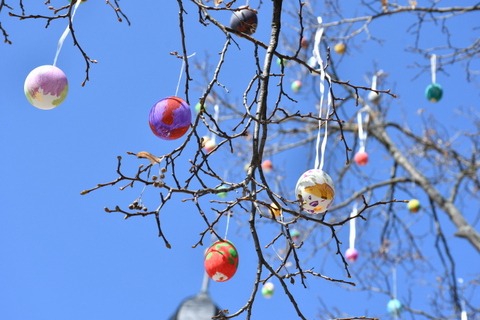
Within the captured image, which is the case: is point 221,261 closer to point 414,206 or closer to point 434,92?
point 434,92

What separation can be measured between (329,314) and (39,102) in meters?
4.65

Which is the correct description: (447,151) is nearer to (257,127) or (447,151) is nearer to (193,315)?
(193,315)

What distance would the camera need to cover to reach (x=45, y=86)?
219 centimetres

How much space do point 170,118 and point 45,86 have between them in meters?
0.54

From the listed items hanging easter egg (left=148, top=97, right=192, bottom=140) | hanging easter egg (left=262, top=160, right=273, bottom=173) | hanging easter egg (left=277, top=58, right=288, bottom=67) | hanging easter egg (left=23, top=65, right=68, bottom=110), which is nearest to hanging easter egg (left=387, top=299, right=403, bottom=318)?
hanging easter egg (left=262, top=160, right=273, bottom=173)

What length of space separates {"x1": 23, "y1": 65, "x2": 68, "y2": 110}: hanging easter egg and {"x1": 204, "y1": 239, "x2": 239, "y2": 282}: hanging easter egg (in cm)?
88

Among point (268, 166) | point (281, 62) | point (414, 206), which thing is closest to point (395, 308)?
point (414, 206)

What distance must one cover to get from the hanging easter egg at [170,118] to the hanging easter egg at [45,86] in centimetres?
41

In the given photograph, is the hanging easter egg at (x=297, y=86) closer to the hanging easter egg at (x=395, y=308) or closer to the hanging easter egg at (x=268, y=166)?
the hanging easter egg at (x=268, y=166)

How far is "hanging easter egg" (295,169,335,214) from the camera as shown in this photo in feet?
6.76

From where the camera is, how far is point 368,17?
566cm

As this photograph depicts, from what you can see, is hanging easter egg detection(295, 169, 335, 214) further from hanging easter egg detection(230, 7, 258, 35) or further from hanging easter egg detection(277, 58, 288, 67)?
hanging easter egg detection(230, 7, 258, 35)

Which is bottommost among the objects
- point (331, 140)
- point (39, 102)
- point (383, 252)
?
point (39, 102)

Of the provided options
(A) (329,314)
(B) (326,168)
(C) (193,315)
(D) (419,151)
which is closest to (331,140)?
(B) (326,168)
